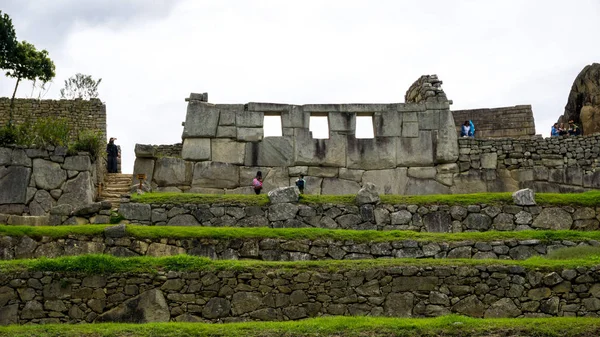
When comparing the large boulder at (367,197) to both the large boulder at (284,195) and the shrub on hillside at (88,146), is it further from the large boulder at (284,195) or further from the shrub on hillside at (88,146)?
the shrub on hillside at (88,146)

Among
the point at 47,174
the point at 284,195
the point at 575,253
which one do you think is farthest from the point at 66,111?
A: the point at 575,253

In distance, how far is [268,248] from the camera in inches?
701

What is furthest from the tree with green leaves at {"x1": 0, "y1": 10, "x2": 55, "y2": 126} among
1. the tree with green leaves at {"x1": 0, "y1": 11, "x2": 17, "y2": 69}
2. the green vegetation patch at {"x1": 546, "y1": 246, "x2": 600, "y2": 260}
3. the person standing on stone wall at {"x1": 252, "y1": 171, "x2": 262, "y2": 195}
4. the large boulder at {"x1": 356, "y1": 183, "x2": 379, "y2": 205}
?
the green vegetation patch at {"x1": 546, "y1": 246, "x2": 600, "y2": 260}

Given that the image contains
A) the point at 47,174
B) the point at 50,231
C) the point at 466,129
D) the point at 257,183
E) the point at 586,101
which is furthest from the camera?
the point at 586,101

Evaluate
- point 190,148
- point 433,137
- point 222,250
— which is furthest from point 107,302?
point 433,137

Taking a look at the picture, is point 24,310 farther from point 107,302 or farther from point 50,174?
point 50,174

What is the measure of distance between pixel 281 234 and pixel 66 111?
17.3 meters

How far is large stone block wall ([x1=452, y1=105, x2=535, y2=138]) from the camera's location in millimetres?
28844

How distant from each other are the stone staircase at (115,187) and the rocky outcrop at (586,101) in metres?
15.3

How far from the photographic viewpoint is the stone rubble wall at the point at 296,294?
15.6 m

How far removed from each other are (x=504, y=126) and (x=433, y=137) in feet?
16.5

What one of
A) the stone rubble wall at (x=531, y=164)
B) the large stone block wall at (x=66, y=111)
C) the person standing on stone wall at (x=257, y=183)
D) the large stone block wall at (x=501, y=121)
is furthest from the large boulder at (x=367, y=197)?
the large stone block wall at (x=66, y=111)

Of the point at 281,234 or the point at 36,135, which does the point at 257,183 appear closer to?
the point at 281,234

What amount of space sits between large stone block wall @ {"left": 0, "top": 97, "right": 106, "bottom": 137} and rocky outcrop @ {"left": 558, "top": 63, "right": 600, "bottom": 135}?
16.0 meters
